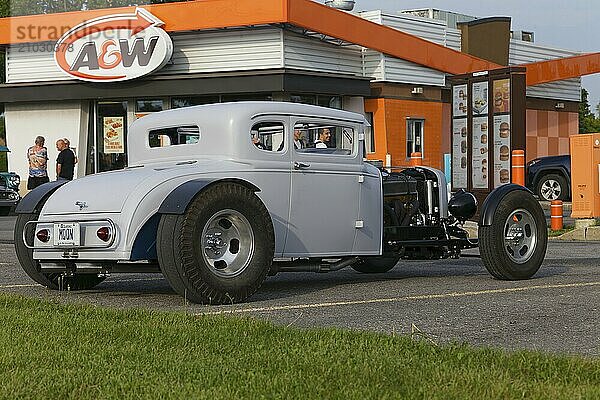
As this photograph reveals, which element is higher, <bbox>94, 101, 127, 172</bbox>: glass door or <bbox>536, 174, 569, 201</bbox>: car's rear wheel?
<bbox>94, 101, 127, 172</bbox>: glass door

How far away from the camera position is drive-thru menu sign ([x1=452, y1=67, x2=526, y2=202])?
22.4 metres

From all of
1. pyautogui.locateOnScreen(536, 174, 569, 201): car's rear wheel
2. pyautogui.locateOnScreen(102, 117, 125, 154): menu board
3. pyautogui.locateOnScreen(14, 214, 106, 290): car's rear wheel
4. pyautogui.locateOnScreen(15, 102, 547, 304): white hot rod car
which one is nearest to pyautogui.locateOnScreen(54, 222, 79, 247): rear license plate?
pyautogui.locateOnScreen(15, 102, 547, 304): white hot rod car

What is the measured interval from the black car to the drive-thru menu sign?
506 centimetres

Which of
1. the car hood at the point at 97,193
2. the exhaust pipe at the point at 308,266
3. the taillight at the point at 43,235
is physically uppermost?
the car hood at the point at 97,193

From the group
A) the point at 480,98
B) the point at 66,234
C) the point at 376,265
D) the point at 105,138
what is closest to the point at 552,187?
the point at 480,98

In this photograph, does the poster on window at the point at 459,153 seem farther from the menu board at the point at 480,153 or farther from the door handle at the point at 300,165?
the door handle at the point at 300,165

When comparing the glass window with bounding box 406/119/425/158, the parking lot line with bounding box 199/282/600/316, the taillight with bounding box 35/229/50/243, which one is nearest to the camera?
the parking lot line with bounding box 199/282/600/316

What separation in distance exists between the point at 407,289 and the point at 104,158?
924 inches

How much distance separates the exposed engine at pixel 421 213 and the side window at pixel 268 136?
1431 mm

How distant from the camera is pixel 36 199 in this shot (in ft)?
31.8

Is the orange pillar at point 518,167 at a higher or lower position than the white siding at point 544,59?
lower

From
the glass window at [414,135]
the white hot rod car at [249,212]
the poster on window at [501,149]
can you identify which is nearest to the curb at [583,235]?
the poster on window at [501,149]

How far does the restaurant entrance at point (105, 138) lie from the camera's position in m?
31.8

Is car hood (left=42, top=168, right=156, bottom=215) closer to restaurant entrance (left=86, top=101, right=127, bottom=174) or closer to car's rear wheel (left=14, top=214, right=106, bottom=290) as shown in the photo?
car's rear wheel (left=14, top=214, right=106, bottom=290)
